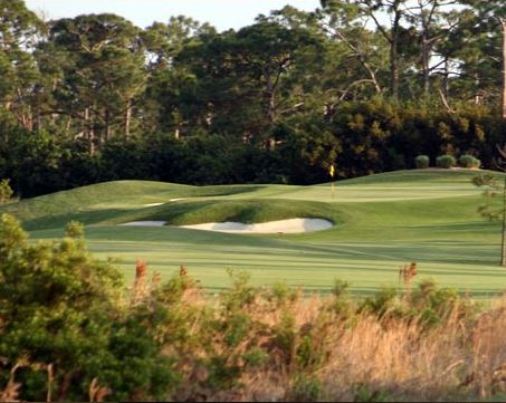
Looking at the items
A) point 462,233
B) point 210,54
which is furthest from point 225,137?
point 462,233

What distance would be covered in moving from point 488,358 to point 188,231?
18.1m

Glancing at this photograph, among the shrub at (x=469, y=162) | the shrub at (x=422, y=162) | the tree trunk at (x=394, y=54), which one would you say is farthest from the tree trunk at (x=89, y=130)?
the shrub at (x=469, y=162)

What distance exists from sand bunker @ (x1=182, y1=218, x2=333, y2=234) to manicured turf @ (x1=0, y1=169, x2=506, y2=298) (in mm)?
279

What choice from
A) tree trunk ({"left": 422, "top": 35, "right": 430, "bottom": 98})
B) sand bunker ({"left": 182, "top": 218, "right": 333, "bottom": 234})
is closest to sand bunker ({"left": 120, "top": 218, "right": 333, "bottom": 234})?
sand bunker ({"left": 182, "top": 218, "right": 333, "bottom": 234})

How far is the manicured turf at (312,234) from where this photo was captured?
18.5m

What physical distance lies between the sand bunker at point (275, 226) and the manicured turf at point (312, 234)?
0.28 meters

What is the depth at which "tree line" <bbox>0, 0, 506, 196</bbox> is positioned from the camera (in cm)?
6150

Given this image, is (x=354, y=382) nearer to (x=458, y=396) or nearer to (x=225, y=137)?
(x=458, y=396)

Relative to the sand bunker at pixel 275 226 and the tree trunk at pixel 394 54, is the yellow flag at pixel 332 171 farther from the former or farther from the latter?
the tree trunk at pixel 394 54

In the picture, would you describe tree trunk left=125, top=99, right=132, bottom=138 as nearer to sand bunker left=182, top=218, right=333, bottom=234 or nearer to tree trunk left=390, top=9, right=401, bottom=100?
tree trunk left=390, top=9, right=401, bottom=100

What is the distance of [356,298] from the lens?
13.7 meters

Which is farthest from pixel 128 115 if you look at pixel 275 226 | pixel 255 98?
pixel 275 226

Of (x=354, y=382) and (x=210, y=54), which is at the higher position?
(x=210, y=54)

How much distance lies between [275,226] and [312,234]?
1619mm
